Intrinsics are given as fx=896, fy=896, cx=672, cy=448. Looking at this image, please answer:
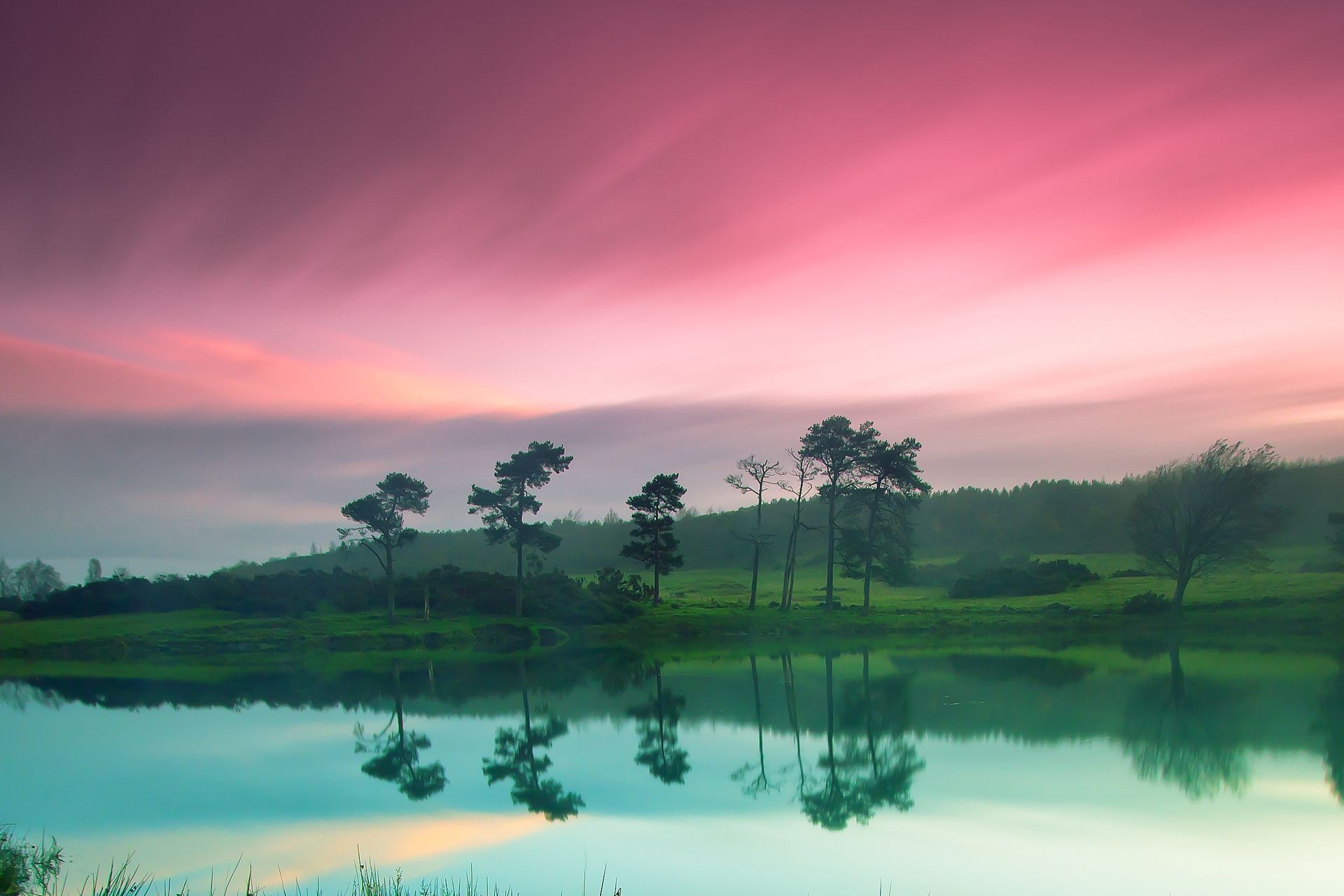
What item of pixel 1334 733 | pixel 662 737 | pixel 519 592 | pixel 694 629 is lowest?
pixel 694 629

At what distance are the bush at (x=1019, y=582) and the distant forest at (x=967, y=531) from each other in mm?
23697

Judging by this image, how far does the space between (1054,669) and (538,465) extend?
33.8 m

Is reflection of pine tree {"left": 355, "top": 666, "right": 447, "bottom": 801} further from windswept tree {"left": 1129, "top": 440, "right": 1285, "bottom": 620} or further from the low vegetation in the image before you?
windswept tree {"left": 1129, "top": 440, "right": 1285, "bottom": 620}

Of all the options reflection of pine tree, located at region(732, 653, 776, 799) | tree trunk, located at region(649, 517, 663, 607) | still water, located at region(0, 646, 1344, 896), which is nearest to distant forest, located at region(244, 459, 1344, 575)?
tree trunk, located at region(649, 517, 663, 607)

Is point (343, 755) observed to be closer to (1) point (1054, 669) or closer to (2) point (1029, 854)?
(2) point (1029, 854)

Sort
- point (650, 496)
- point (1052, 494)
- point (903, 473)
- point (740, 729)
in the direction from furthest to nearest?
1. point (1052, 494)
2. point (650, 496)
3. point (903, 473)
4. point (740, 729)

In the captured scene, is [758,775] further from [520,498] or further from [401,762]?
[520,498]

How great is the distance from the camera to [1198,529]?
51.1 metres

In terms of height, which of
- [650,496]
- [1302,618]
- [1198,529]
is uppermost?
[650,496]

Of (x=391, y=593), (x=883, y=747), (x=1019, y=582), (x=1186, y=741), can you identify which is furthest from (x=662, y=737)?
(x=1019, y=582)

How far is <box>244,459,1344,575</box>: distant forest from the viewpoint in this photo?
99.1 metres

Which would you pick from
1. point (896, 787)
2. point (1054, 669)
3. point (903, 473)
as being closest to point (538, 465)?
point (903, 473)

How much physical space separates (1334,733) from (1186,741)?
317cm

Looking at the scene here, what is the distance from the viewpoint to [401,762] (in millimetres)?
18141
